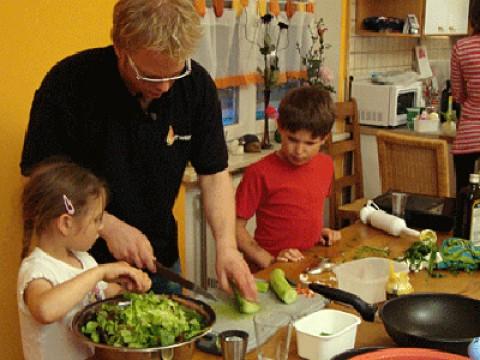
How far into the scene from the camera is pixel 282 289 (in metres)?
1.70

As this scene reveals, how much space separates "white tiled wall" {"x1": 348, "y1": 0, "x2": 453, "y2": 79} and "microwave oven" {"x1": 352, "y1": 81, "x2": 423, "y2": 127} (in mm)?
163

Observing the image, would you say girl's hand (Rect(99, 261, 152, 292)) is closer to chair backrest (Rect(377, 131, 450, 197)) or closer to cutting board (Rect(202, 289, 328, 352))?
cutting board (Rect(202, 289, 328, 352))

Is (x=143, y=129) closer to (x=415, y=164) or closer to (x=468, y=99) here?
(x=415, y=164)

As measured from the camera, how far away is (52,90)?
1788mm

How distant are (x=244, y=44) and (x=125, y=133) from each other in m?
1.88

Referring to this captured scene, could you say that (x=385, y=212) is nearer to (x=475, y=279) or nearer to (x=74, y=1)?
(x=475, y=279)

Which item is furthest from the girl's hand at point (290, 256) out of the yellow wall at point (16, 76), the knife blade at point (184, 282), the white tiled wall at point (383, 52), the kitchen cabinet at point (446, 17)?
the kitchen cabinet at point (446, 17)

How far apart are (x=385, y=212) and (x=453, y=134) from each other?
195 cm

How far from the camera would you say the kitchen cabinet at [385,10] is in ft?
14.7

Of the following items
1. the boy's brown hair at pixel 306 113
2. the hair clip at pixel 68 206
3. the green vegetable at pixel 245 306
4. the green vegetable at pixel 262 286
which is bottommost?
the green vegetable at pixel 262 286

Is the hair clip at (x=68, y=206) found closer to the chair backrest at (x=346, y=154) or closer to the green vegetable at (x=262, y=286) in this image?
the green vegetable at (x=262, y=286)

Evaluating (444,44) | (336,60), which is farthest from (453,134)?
(444,44)

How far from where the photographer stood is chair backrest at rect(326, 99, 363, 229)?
418 cm

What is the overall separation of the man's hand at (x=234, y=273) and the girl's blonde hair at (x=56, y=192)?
346mm
